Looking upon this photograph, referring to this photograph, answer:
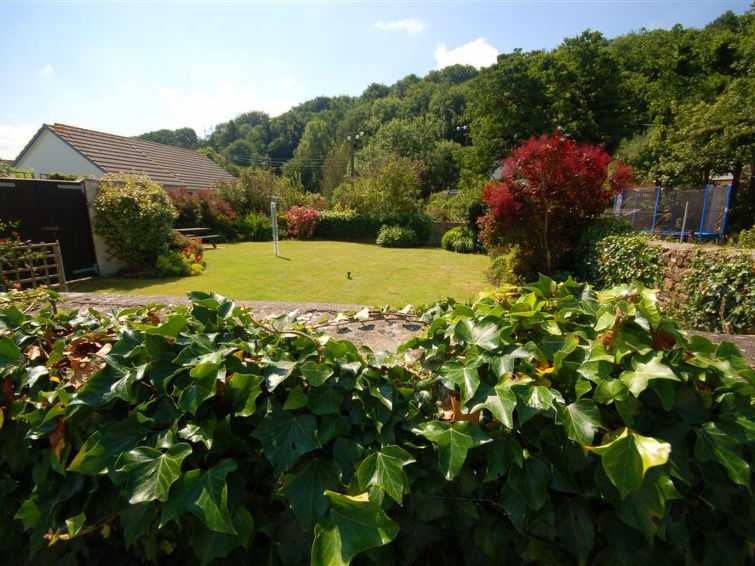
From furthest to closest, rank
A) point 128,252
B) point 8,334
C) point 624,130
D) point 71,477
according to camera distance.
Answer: point 624,130, point 128,252, point 8,334, point 71,477

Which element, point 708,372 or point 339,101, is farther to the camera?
point 339,101

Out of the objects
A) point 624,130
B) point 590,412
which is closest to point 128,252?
point 590,412

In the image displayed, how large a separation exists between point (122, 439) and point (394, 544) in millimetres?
776

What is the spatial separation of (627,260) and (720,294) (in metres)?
2.15

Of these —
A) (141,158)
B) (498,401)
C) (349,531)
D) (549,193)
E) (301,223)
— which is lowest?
(301,223)

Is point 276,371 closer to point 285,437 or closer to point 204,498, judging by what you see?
point 285,437

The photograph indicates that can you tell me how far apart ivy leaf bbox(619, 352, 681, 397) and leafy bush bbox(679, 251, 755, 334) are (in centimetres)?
448

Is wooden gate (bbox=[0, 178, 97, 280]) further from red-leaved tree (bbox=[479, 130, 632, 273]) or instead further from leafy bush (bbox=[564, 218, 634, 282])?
leafy bush (bbox=[564, 218, 634, 282])

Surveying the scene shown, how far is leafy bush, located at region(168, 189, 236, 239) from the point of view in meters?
16.8

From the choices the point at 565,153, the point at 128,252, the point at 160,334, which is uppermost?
the point at 565,153

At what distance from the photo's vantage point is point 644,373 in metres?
0.89

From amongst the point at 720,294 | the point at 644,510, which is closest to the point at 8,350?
the point at 644,510

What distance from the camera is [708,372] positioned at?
3.12ft

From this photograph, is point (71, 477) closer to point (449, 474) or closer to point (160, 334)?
point (160, 334)
